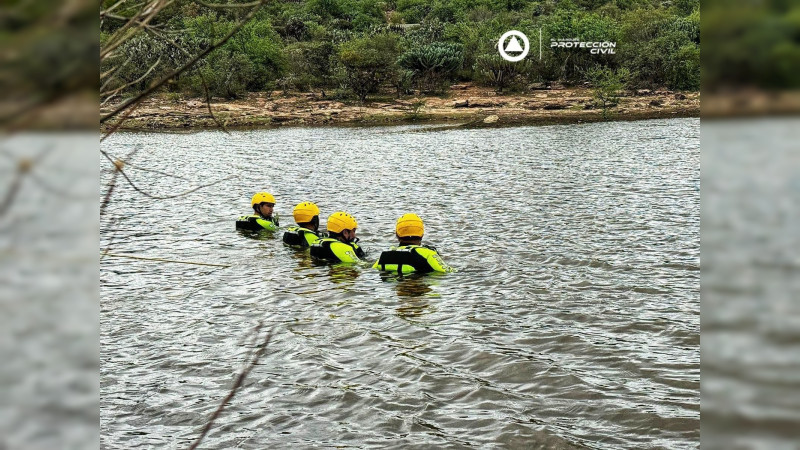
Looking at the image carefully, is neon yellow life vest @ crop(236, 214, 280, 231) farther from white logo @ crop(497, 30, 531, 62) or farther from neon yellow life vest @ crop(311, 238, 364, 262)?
white logo @ crop(497, 30, 531, 62)

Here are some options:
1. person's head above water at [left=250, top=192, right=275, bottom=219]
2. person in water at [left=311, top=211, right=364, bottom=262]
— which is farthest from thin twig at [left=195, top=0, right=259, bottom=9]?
person's head above water at [left=250, top=192, right=275, bottom=219]

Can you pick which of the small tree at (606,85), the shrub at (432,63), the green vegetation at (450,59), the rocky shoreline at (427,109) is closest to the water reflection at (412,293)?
the rocky shoreline at (427,109)

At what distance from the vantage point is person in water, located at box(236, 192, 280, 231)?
1803cm

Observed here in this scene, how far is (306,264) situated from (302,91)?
46.4 m

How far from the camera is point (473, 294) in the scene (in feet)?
39.5

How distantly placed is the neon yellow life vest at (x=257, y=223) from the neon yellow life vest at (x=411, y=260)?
5.50 m

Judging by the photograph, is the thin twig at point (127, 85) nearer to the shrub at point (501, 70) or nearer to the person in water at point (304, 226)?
the person in water at point (304, 226)

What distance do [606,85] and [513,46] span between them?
37.6ft

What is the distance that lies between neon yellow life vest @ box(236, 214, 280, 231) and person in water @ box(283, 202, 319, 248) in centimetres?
174

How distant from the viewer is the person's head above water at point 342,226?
14414 millimetres

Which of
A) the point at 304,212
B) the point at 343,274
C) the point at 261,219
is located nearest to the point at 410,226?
the point at 343,274
